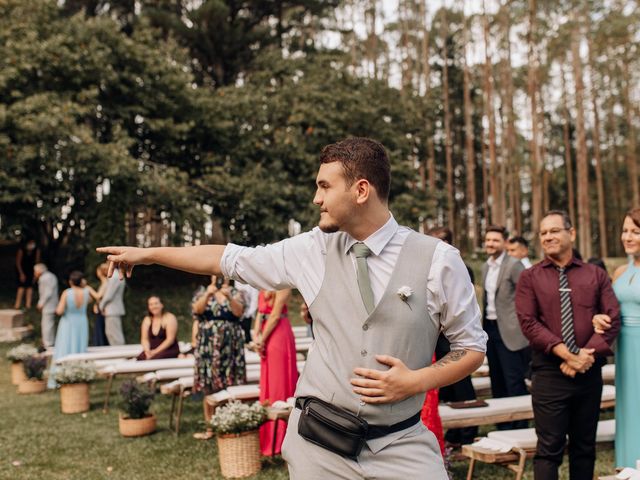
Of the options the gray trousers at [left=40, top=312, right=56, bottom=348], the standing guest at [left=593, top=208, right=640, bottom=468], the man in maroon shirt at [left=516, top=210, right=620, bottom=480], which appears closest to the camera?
the man in maroon shirt at [left=516, top=210, right=620, bottom=480]

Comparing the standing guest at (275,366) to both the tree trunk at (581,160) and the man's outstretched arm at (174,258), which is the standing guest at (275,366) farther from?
the tree trunk at (581,160)

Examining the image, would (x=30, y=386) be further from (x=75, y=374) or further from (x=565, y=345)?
(x=565, y=345)

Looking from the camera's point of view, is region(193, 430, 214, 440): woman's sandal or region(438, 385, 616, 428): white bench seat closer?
region(438, 385, 616, 428): white bench seat

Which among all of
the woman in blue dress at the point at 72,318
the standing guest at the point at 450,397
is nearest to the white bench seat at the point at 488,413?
the standing guest at the point at 450,397

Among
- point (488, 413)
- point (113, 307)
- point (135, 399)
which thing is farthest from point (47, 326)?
point (488, 413)

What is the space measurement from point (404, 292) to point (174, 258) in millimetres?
889

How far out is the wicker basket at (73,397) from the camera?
8.93 m

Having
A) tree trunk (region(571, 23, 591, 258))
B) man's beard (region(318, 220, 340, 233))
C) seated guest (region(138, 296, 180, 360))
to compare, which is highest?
tree trunk (region(571, 23, 591, 258))

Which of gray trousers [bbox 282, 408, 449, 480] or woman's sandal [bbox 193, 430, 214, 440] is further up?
gray trousers [bbox 282, 408, 449, 480]

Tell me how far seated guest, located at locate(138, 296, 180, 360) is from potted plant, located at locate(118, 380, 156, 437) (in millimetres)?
2024

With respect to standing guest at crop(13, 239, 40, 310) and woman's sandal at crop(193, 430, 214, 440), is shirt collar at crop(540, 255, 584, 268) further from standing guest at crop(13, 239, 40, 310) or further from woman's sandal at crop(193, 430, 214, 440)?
standing guest at crop(13, 239, 40, 310)

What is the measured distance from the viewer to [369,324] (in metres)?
2.22

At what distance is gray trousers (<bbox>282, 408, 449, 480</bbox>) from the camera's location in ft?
7.26

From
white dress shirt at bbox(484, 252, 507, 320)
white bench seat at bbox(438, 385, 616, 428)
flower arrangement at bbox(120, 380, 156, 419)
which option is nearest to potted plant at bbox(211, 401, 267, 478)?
white bench seat at bbox(438, 385, 616, 428)
